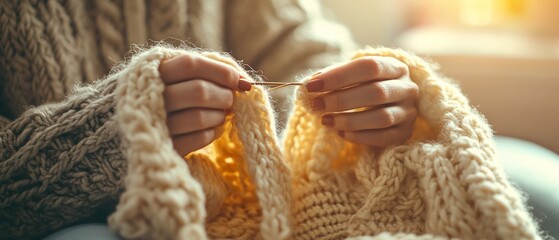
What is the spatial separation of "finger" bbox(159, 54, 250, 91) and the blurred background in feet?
1.64

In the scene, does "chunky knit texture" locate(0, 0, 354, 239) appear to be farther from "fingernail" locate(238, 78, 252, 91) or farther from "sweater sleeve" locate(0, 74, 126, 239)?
"fingernail" locate(238, 78, 252, 91)

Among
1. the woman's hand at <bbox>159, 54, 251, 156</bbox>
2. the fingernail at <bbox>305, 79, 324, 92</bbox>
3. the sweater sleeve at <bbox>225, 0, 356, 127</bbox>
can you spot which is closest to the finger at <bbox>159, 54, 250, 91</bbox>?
the woman's hand at <bbox>159, 54, 251, 156</bbox>

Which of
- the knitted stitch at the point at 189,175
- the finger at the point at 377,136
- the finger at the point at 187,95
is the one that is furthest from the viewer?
the finger at the point at 377,136

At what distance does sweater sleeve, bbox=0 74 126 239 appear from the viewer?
2.19ft

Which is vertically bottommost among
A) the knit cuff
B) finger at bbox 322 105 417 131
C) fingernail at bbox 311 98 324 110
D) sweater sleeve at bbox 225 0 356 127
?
the knit cuff

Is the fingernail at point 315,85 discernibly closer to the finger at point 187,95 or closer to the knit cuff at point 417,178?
the knit cuff at point 417,178

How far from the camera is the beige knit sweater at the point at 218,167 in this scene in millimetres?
580

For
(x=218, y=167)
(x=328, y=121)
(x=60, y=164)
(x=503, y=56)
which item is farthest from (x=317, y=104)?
(x=503, y=56)

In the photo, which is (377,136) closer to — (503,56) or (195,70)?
(195,70)

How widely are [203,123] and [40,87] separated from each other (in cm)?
38

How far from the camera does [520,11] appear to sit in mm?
1664

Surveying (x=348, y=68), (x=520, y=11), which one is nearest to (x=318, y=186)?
(x=348, y=68)

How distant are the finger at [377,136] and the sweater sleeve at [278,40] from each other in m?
0.34

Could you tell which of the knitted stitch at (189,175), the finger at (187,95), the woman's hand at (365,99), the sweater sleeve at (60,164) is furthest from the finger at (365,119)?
the sweater sleeve at (60,164)
